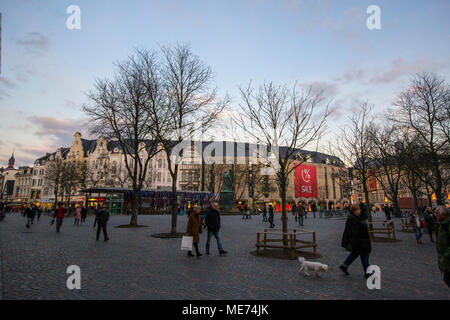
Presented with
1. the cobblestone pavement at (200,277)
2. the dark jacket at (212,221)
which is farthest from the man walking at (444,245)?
the dark jacket at (212,221)

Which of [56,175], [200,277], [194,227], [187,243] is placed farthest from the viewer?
[56,175]

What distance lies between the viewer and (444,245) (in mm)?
3994

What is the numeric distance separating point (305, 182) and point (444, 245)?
92747mm

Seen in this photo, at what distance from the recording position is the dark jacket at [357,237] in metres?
6.57

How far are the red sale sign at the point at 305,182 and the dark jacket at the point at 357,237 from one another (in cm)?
8721

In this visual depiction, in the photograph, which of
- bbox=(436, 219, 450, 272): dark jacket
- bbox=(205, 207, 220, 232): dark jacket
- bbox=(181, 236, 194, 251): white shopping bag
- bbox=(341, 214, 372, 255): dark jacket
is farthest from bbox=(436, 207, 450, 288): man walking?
bbox=(205, 207, 220, 232): dark jacket

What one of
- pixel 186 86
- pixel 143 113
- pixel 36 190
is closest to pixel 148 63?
pixel 186 86

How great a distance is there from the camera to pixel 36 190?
95438 mm

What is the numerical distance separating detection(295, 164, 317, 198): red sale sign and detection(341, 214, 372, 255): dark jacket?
87.2 metres

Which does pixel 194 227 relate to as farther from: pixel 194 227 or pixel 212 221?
pixel 212 221

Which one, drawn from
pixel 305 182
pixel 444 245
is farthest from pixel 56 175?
pixel 305 182
